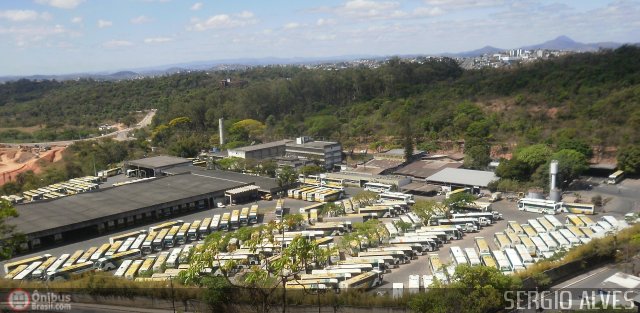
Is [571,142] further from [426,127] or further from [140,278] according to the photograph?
[140,278]

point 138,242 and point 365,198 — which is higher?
point 365,198

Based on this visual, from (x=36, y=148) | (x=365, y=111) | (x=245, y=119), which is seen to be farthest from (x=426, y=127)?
(x=36, y=148)

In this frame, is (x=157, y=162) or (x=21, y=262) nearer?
(x=21, y=262)

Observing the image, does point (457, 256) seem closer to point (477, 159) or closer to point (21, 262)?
point (477, 159)

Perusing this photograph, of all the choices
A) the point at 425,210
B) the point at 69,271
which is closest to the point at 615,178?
the point at 425,210

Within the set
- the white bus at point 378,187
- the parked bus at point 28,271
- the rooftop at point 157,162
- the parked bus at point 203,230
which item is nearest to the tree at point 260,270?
the parked bus at point 203,230

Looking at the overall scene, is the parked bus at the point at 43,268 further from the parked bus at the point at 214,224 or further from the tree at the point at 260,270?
the tree at the point at 260,270
